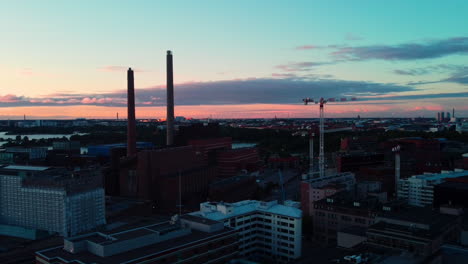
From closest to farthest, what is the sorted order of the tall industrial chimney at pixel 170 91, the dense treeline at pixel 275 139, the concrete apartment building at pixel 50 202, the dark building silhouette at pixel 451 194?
the concrete apartment building at pixel 50 202 < the dark building silhouette at pixel 451 194 < the tall industrial chimney at pixel 170 91 < the dense treeline at pixel 275 139

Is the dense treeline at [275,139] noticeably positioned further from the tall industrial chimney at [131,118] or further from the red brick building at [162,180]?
the red brick building at [162,180]

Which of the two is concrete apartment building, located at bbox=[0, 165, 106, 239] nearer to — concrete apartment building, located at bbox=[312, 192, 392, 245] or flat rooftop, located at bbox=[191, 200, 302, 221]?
flat rooftop, located at bbox=[191, 200, 302, 221]

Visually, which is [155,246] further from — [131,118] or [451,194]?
[131,118]

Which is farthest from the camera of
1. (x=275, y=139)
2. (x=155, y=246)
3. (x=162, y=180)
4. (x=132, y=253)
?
(x=275, y=139)

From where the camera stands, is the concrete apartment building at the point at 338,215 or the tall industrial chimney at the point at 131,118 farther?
the tall industrial chimney at the point at 131,118

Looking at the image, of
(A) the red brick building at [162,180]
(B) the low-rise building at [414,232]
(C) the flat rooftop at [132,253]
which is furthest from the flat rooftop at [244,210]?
(A) the red brick building at [162,180]

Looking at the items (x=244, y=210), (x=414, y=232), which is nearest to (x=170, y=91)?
(x=244, y=210)
